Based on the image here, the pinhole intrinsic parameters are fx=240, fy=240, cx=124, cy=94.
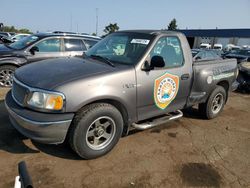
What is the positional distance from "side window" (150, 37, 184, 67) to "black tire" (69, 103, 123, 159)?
1.25 m

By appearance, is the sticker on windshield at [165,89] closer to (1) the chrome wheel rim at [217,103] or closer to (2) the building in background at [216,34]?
(1) the chrome wheel rim at [217,103]

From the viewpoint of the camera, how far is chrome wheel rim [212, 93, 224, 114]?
214 inches

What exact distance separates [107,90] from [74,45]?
485 centimetres

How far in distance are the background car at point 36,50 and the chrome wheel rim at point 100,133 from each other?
455cm

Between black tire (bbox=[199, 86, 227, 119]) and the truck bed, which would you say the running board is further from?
black tire (bbox=[199, 86, 227, 119])

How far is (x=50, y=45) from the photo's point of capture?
7395 mm

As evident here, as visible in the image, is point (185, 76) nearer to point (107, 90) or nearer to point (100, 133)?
point (107, 90)

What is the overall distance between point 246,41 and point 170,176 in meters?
64.4

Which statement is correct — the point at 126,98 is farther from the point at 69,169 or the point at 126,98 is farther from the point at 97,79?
the point at 69,169

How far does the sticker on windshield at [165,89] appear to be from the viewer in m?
3.91

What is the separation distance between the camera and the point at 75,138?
10.4 ft

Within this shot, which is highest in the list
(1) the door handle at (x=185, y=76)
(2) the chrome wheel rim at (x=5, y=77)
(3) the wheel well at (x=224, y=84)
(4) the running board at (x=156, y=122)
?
(1) the door handle at (x=185, y=76)

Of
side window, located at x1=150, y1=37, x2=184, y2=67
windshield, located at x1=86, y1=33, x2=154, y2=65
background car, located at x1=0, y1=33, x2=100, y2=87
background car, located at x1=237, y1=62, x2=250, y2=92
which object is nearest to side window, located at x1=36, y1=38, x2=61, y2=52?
background car, located at x1=0, y1=33, x2=100, y2=87

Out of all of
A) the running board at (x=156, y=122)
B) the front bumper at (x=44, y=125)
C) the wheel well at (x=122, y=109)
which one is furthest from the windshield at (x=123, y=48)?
the front bumper at (x=44, y=125)
